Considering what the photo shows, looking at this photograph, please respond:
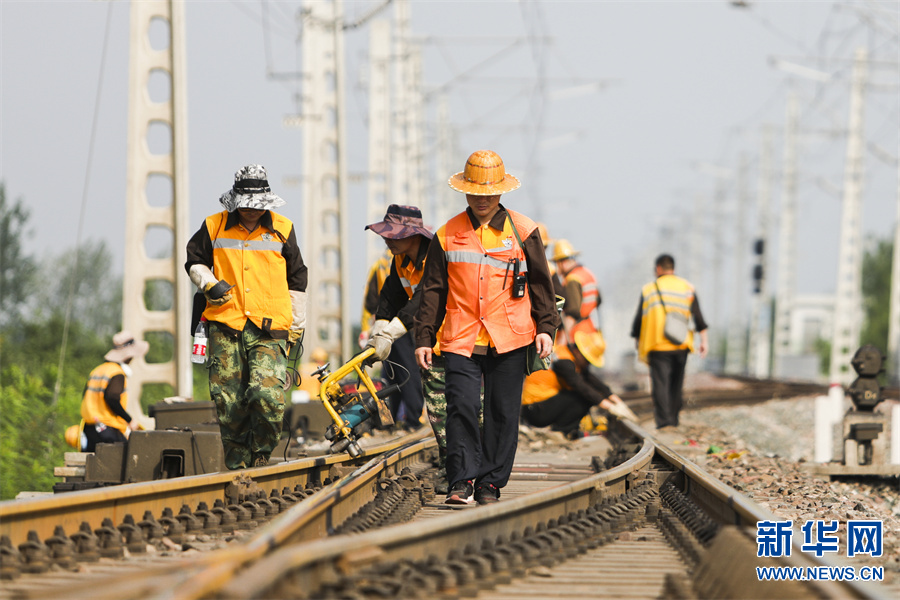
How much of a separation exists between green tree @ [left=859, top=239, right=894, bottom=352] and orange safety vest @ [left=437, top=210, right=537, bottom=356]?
93073 millimetres

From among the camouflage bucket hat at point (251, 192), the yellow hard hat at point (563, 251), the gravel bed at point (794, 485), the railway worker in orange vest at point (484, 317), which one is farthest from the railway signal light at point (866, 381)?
the camouflage bucket hat at point (251, 192)

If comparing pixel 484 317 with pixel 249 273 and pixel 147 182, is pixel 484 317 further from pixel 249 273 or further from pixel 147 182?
pixel 147 182

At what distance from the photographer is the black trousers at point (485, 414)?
6832 millimetres

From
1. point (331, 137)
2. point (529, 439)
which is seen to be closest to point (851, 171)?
point (331, 137)

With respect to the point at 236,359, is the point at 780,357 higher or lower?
lower

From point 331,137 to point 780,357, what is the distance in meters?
30.1

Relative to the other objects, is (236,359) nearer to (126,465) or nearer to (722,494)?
(126,465)

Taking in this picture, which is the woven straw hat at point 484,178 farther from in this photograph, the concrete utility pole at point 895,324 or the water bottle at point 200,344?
the concrete utility pole at point 895,324

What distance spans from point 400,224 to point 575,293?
16.7ft

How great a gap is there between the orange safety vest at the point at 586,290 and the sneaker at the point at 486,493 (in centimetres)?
620

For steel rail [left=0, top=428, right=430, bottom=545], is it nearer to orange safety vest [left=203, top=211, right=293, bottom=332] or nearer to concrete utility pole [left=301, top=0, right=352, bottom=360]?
orange safety vest [left=203, top=211, right=293, bottom=332]

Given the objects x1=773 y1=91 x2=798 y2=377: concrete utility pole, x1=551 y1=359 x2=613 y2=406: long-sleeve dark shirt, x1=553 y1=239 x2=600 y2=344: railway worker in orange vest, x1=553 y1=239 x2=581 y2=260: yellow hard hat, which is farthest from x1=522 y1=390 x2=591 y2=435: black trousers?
x1=773 y1=91 x2=798 y2=377: concrete utility pole

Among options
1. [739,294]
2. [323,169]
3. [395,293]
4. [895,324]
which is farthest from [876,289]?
[395,293]

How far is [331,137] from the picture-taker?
24234 millimetres
